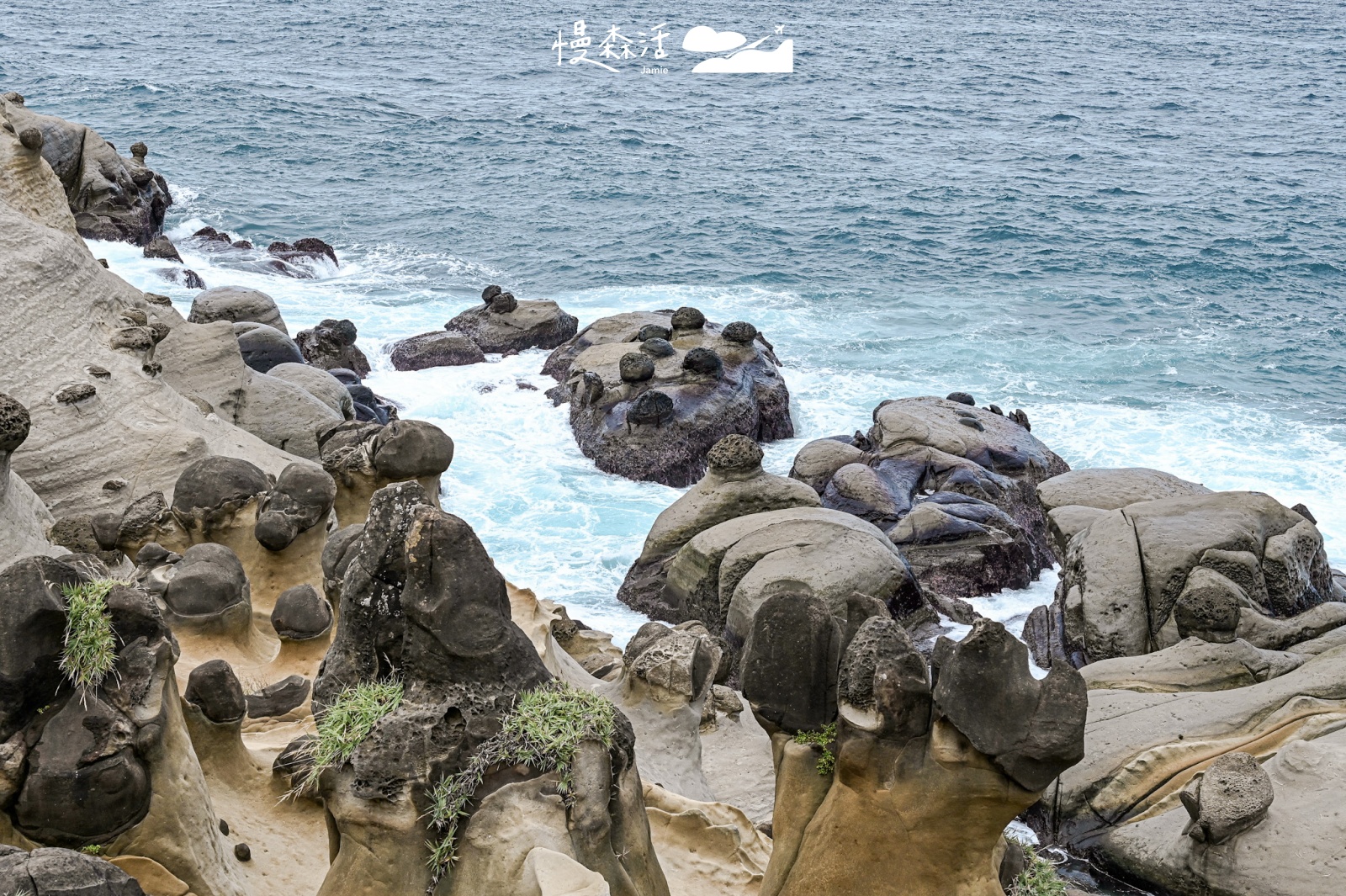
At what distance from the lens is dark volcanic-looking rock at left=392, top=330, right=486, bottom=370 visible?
2856 cm

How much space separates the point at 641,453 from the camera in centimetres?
2356

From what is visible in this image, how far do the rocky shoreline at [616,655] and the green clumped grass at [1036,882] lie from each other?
0.16 feet

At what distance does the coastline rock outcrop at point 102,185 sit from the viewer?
31922mm

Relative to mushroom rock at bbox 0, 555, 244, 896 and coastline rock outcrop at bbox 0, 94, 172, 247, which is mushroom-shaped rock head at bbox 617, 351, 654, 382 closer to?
coastline rock outcrop at bbox 0, 94, 172, 247

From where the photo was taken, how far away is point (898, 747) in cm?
631

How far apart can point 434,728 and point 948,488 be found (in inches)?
627

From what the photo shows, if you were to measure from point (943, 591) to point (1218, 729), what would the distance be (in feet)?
22.1

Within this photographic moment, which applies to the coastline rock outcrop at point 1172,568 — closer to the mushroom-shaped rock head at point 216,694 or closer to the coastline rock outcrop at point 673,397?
the coastline rock outcrop at point 673,397

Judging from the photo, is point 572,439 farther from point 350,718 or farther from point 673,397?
point 350,718

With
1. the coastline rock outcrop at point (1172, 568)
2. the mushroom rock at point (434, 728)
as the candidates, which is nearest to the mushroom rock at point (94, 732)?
the mushroom rock at point (434, 728)

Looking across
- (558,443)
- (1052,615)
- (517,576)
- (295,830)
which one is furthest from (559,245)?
(295,830)

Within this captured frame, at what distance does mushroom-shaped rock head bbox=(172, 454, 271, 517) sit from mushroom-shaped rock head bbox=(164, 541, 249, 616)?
1.69 metres

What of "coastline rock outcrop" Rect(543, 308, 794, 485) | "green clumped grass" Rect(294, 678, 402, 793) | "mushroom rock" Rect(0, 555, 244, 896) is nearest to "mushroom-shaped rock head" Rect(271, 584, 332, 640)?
"mushroom rock" Rect(0, 555, 244, 896)

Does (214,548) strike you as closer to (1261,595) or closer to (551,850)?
(551,850)
